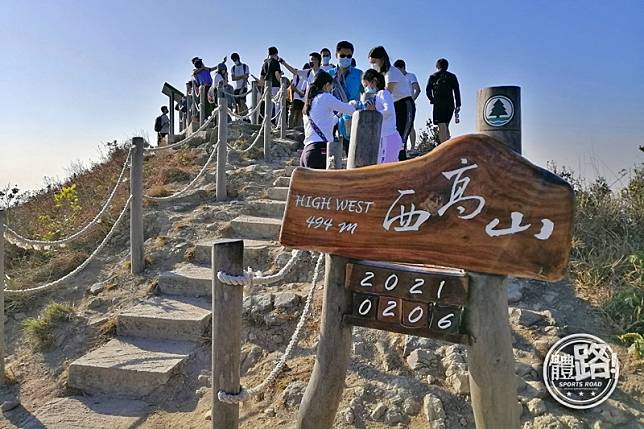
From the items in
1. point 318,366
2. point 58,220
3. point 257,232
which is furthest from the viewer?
point 58,220

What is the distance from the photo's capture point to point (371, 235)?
2078 mm

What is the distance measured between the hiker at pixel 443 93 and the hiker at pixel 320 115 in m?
2.99

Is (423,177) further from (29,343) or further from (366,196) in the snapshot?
(29,343)

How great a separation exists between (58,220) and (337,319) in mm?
6713

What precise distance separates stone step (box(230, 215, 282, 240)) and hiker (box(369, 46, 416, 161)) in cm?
164

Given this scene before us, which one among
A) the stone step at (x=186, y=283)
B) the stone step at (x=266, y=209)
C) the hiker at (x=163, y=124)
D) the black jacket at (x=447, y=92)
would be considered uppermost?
the hiker at (x=163, y=124)

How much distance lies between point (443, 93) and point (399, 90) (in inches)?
62.8

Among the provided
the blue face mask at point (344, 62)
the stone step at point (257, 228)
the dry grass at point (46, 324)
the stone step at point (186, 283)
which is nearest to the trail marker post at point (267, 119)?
the blue face mask at point (344, 62)

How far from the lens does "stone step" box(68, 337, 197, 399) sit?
12.1 ft

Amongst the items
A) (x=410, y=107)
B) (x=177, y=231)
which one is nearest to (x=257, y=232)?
(x=177, y=231)

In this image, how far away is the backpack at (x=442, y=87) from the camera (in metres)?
7.33

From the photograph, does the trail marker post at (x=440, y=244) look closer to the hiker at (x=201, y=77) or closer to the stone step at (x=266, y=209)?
the stone step at (x=266, y=209)

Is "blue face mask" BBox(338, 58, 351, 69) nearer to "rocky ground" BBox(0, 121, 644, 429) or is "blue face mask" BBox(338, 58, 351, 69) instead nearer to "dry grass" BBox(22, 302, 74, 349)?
"rocky ground" BBox(0, 121, 644, 429)

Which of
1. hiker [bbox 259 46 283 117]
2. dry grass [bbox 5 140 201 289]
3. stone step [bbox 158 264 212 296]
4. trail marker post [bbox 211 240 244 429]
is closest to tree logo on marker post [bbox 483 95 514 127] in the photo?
trail marker post [bbox 211 240 244 429]
